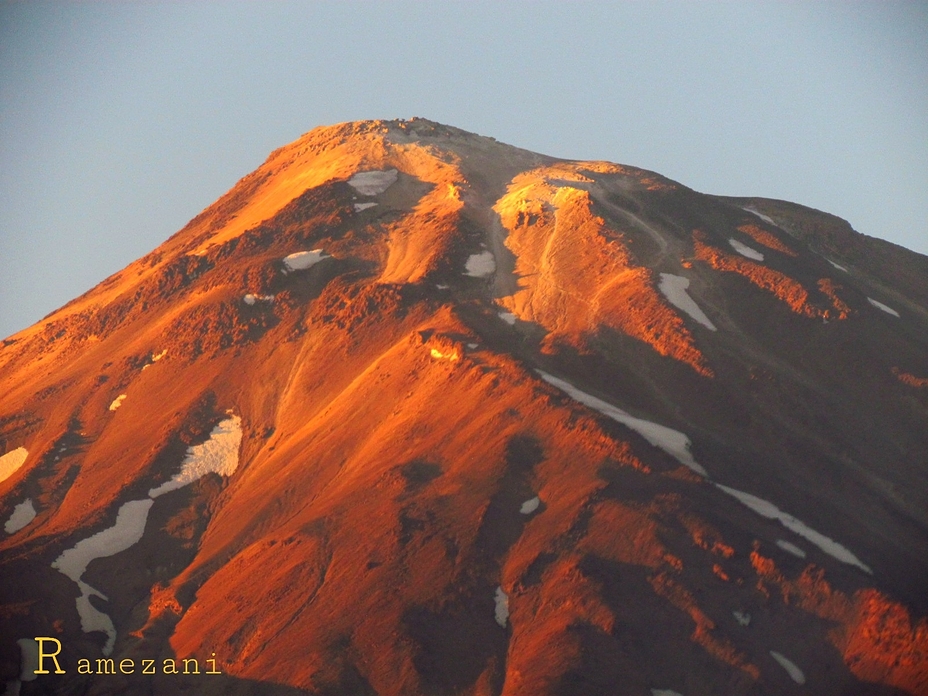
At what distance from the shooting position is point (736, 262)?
392 ft

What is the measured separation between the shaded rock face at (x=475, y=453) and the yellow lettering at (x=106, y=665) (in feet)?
3.44

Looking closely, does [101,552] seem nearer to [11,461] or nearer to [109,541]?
[109,541]

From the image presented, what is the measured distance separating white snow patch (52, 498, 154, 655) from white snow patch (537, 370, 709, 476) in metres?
33.8

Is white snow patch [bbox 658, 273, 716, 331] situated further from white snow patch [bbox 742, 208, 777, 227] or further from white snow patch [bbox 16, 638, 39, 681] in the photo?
white snow patch [bbox 16, 638, 39, 681]

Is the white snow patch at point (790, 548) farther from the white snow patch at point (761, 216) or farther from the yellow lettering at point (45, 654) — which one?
the white snow patch at point (761, 216)

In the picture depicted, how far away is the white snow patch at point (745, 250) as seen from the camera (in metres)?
124

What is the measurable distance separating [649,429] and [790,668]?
23205 millimetres

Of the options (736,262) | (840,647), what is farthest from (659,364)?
(840,647)

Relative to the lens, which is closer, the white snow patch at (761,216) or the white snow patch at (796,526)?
the white snow patch at (796,526)

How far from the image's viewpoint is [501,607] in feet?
252

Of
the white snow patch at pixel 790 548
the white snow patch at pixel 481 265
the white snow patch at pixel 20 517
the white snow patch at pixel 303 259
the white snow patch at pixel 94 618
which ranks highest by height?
the white snow patch at pixel 303 259

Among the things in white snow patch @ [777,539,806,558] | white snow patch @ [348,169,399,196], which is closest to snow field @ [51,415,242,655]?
white snow patch @ [348,169,399,196]

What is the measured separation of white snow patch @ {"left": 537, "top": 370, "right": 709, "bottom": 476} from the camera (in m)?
88.3

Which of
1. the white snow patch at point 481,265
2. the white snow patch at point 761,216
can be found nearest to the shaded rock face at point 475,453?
the white snow patch at point 481,265
